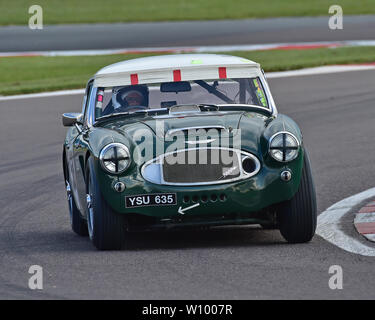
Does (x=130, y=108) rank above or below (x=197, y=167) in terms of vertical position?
above

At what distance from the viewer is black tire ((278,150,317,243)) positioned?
710cm

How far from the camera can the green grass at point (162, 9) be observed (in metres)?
35.6

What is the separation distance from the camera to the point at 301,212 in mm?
7102

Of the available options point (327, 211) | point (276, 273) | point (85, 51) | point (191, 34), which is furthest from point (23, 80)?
point (276, 273)

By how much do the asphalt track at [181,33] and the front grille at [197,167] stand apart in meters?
20.1

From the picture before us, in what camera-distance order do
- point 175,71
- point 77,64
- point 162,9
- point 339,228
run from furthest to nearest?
point 162,9 → point 77,64 → point 175,71 → point 339,228

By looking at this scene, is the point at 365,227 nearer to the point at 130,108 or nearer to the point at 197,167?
the point at 197,167

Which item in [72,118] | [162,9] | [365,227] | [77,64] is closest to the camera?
[365,227]

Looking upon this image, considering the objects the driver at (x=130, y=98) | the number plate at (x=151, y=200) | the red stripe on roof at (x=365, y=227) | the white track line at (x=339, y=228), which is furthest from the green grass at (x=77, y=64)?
the number plate at (x=151, y=200)

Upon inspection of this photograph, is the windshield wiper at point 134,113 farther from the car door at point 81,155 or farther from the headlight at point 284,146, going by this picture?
the headlight at point 284,146

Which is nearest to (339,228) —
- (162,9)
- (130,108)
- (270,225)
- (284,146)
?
(270,225)

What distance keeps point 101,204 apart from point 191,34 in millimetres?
23392

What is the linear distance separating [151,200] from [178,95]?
146 centimetres

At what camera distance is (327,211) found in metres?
8.79
